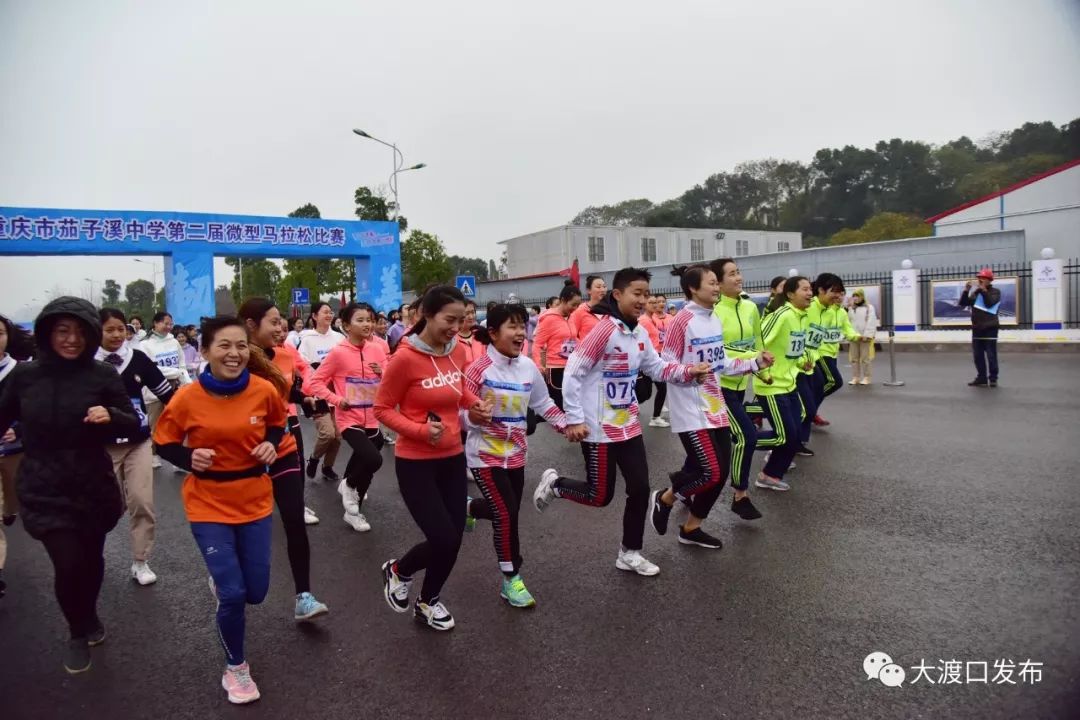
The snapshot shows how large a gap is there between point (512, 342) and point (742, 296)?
2.96 metres

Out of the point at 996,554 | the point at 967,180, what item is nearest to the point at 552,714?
the point at 996,554

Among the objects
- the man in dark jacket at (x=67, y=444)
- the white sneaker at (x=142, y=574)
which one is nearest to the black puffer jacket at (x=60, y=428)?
the man in dark jacket at (x=67, y=444)

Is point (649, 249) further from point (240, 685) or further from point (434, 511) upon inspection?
point (240, 685)

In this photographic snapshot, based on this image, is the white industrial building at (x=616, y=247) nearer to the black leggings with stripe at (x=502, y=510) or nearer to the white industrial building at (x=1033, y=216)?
the white industrial building at (x=1033, y=216)

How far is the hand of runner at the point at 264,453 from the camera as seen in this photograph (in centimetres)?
366

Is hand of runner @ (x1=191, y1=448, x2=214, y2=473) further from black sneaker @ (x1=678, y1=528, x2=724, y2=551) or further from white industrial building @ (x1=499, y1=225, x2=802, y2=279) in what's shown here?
white industrial building @ (x1=499, y1=225, x2=802, y2=279)

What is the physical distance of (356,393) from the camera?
6660 millimetres

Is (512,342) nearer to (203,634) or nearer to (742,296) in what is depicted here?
(203,634)

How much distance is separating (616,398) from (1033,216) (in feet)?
95.3

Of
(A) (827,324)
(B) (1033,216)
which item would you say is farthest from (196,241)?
(B) (1033,216)

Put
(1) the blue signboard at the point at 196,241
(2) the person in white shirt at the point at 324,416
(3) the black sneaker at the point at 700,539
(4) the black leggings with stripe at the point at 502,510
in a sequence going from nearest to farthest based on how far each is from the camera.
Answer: (4) the black leggings with stripe at the point at 502,510, (3) the black sneaker at the point at 700,539, (2) the person in white shirt at the point at 324,416, (1) the blue signboard at the point at 196,241

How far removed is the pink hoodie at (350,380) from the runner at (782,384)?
11.1 feet

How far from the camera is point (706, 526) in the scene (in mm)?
5902

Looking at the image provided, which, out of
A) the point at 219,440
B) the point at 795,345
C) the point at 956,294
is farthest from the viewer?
the point at 956,294
